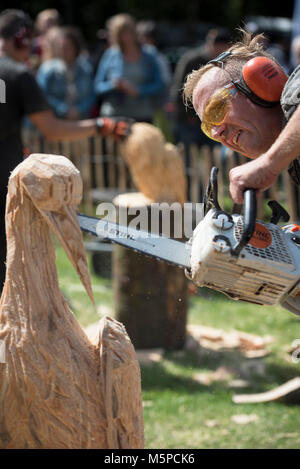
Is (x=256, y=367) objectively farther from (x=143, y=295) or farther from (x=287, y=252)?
(x=287, y=252)

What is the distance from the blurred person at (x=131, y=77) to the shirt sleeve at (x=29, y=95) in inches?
148

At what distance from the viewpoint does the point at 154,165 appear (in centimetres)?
526

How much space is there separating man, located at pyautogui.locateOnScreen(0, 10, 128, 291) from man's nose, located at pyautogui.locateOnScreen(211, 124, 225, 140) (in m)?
1.54

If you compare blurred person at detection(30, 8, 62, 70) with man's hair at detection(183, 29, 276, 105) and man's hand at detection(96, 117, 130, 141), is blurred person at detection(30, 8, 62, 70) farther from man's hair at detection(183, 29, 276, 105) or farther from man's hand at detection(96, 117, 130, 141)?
man's hair at detection(183, 29, 276, 105)

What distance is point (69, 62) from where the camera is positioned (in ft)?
28.4

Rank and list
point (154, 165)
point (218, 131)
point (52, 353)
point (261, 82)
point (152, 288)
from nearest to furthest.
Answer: point (52, 353), point (261, 82), point (218, 131), point (152, 288), point (154, 165)

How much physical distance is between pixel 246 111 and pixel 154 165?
259 centimetres

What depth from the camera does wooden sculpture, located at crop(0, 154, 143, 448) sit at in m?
2.36

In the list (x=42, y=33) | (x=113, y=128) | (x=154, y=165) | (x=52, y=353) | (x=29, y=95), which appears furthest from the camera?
(x=42, y=33)

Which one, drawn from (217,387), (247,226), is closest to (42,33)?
(217,387)

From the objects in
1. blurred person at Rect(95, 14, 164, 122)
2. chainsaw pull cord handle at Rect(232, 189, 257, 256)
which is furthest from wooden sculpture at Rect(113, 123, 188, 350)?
blurred person at Rect(95, 14, 164, 122)

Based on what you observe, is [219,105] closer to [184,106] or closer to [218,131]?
[218,131]

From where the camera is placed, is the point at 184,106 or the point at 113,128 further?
the point at 184,106
